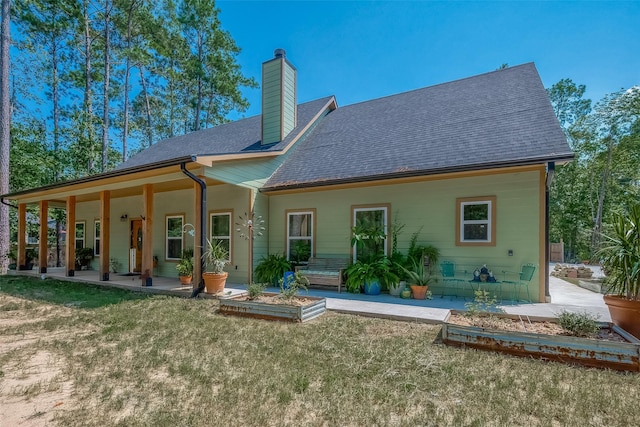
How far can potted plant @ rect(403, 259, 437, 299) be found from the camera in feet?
22.2

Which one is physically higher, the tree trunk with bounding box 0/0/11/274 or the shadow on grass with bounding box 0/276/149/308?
the tree trunk with bounding box 0/0/11/274

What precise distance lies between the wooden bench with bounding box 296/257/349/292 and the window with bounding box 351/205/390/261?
1.56 ft

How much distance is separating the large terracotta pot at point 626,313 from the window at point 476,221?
2603mm

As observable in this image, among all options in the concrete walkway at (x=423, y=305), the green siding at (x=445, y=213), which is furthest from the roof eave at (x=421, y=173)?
the concrete walkway at (x=423, y=305)

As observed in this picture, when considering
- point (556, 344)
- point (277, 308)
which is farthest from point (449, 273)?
point (277, 308)

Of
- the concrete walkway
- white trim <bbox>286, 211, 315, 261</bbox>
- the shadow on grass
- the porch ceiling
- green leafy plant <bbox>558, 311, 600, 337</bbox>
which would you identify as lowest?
the shadow on grass

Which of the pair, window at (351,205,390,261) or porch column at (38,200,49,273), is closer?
window at (351,205,390,261)

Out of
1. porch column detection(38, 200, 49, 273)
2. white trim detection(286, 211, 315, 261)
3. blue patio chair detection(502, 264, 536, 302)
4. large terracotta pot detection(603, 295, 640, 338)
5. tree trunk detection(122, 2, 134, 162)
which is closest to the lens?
large terracotta pot detection(603, 295, 640, 338)

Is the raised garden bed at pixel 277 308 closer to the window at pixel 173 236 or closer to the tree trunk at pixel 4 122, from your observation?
the window at pixel 173 236

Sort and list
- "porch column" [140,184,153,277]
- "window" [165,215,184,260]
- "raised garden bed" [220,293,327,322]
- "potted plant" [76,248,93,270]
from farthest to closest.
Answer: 1. "potted plant" [76,248,93,270]
2. "window" [165,215,184,260]
3. "porch column" [140,184,153,277]
4. "raised garden bed" [220,293,327,322]

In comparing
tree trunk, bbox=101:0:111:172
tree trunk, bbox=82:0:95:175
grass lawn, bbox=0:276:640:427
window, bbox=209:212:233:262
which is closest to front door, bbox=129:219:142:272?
window, bbox=209:212:233:262

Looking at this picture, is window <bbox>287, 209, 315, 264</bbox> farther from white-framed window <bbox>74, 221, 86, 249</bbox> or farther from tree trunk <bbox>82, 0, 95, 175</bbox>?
tree trunk <bbox>82, 0, 95, 175</bbox>

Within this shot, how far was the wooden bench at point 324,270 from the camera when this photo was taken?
7905 millimetres

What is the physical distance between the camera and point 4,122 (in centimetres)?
1205
